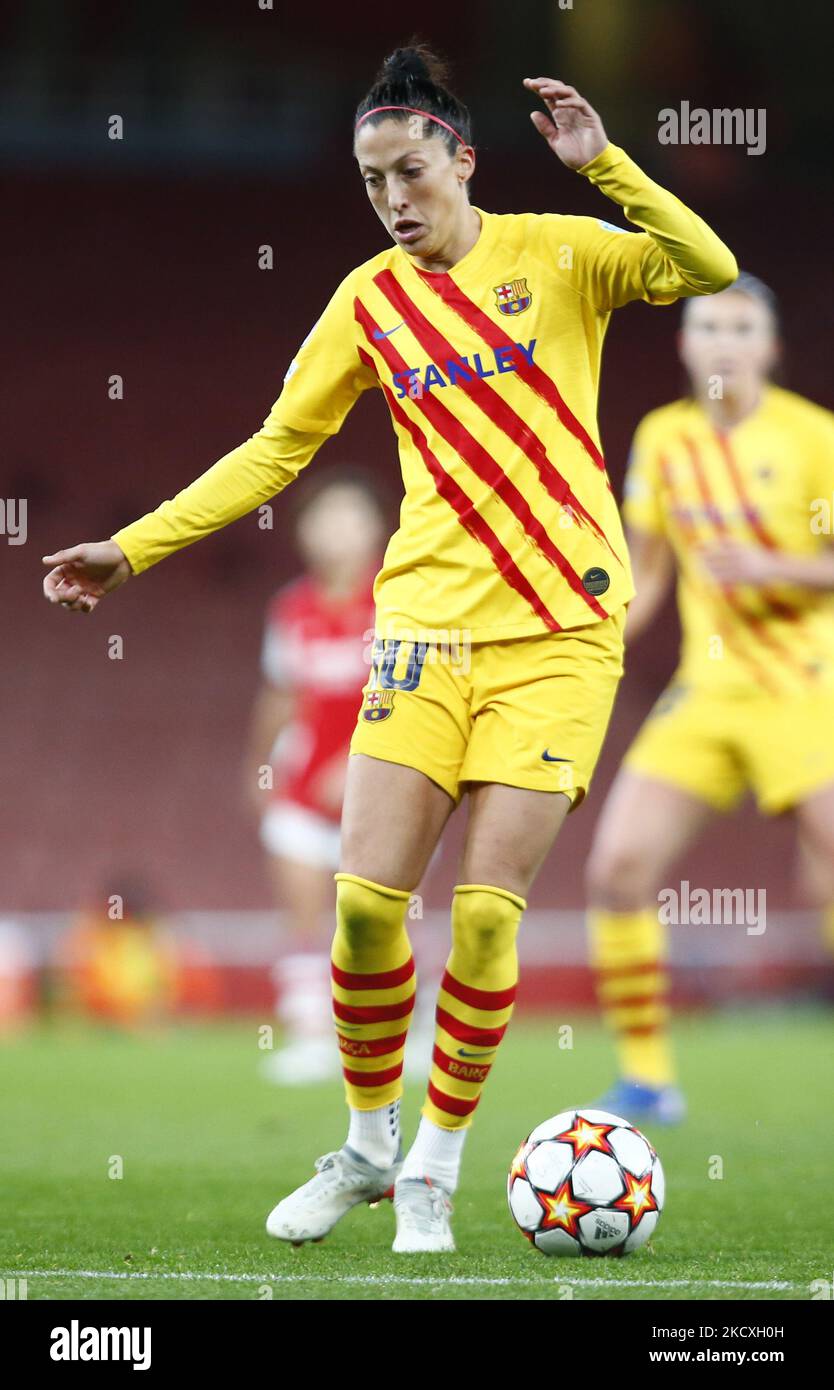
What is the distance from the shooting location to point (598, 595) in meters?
4.03

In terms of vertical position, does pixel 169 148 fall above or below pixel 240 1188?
above

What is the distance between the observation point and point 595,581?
4023 mm

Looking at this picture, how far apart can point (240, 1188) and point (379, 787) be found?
1.51 metres

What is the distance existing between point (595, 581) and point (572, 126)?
92 cm

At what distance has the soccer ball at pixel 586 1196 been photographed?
12.4 feet

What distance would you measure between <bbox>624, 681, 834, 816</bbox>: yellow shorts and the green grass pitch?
44.9 inches

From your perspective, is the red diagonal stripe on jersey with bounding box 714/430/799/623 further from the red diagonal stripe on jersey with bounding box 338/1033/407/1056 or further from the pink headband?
the red diagonal stripe on jersey with bounding box 338/1033/407/1056

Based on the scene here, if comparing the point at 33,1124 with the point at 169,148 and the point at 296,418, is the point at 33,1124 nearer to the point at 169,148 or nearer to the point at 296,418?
the point at 296,418

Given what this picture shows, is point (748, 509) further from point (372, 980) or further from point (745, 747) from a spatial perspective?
point (372, 980)

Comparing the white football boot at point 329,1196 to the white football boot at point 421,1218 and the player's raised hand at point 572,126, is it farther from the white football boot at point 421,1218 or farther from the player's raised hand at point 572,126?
the player's raised hand at point 572,126

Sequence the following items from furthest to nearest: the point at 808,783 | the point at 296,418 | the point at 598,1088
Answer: the point at 598,1088 → the point at 808,783 → the point at 296,418

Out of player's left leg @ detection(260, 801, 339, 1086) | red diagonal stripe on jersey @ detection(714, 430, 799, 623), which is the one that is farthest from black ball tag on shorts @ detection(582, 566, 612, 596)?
player's left leg @ detection(260, 801, 339, 1086)

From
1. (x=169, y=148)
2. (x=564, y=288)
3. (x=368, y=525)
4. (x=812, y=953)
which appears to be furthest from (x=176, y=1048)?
(x=169, y=148)

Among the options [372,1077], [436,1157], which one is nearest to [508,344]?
[372,1077]
